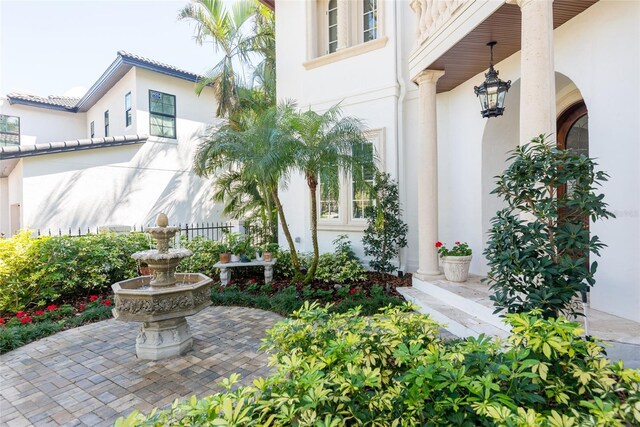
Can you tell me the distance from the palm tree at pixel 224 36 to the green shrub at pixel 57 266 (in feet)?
17.5

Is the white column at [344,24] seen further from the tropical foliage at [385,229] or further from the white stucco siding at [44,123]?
the white stucco siding at [44,123]

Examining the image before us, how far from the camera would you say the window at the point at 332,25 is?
9.12m

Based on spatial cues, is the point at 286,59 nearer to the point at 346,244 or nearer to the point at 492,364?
the point at 346,244

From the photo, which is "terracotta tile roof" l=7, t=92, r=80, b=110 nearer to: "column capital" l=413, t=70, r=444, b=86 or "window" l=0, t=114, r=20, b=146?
"window" l=0, t=114, r=20, b=146

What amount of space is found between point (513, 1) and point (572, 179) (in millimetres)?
2294

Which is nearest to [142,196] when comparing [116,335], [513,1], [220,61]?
[220,61]

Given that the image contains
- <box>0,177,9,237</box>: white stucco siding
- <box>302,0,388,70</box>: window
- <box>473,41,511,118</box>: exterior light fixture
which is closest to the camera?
<box>473,41,511,118</box>: exterior light fixture

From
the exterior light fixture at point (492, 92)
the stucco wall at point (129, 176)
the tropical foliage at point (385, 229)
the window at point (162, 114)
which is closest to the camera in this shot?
the exterior light fixture at point (492, 92)


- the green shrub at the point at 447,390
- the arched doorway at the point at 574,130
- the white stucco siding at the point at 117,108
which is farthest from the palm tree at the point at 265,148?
the white stucco siding at the point at 117,108

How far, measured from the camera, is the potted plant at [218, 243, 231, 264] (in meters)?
7.98

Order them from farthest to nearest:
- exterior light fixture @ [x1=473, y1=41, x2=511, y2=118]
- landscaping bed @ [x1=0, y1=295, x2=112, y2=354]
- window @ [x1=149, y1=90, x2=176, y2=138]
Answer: window @ [x1=149, y1=90, x2=176, y2=138] < exterior light fixture @ [x1=473, y1=41, x2=511, y2=118] < landscaping bed @ [x1=0, y1=295, x2=112, y2=354]

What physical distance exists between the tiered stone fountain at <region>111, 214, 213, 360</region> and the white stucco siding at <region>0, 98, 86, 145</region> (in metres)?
15.1

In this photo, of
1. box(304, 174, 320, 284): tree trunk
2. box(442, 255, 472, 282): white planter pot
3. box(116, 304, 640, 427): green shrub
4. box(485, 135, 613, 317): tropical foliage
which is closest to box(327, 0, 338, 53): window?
box(304, 174, 320, 284): tree trunk

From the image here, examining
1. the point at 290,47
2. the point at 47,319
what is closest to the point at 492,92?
the point at 290,47
